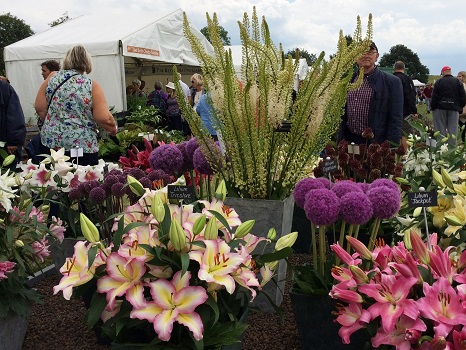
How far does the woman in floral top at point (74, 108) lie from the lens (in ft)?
11.8

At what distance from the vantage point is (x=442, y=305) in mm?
1312

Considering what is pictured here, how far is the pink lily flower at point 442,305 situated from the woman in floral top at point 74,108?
2.83 m

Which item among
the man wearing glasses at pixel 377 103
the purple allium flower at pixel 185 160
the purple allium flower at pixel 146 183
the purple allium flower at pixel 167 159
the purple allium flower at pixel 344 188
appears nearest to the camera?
the purple allium flower at pixel 344 188

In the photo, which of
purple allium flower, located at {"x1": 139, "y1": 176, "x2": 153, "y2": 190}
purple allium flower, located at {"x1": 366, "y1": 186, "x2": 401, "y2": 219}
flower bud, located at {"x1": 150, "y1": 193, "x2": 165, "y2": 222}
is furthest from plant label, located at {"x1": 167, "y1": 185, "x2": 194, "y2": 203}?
purple allium flower, located at {"x1": 366, "y1": 186, "x2": 401, "y2": 219}

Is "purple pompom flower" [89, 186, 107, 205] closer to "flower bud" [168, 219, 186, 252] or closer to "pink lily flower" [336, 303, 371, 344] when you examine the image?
"flower bud" [168, 219, 186, 252]

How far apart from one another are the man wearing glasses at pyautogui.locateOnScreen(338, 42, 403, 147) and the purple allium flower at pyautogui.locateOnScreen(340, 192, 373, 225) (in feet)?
7.07

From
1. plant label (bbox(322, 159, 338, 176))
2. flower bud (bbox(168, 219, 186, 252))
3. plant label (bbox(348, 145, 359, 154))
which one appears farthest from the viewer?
plant label (bbox(348, 145, 359, 154))

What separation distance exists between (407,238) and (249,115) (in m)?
0.79

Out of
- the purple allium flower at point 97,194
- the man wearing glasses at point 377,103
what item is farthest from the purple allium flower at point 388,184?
the man wearing glasses at point 377,103

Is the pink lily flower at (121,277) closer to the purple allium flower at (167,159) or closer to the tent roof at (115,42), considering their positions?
the purple allium flower at (167,159)

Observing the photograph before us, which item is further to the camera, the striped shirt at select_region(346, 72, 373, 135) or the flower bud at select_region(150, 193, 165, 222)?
the striped shirt at select_region(346, 72, 373, 135)

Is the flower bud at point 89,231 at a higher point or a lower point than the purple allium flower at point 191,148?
lower

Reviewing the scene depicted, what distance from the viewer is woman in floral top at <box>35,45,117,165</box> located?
3598 millimetres

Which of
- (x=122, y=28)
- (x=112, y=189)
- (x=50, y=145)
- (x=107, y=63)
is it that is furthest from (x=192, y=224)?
(x=122, y=28)
